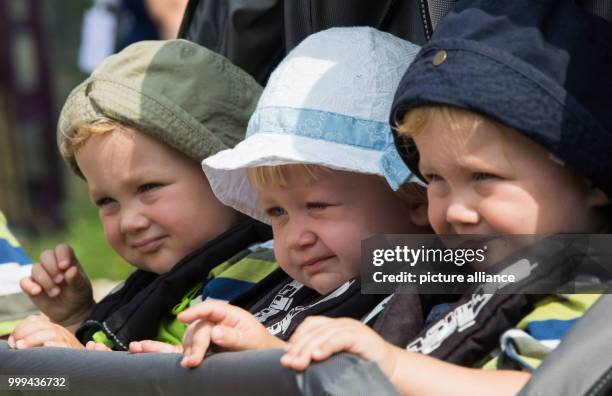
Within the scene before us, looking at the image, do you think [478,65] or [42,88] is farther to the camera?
[42,88]

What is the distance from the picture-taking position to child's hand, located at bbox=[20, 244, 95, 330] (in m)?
3.08

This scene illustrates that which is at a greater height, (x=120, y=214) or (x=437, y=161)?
(x=437, y=161)

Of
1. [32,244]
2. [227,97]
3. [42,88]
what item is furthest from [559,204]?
[42,88]

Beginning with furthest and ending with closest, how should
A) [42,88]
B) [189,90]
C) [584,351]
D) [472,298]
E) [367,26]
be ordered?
1. [42,88]
2. [189,90]
3. [367,26]
4. [472,298]
5. [584,351]

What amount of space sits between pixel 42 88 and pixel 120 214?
17.3 feet

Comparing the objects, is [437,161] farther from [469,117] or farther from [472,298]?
[472,298]

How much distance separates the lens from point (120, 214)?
2.96m

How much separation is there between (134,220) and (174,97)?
11.4 inches

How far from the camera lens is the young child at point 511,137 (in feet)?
6.29

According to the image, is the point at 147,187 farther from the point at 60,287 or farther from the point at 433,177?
the point at 433,177

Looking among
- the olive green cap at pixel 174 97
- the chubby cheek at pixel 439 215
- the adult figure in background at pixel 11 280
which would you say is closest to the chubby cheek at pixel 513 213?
the chubby cheek at pixel 439 215

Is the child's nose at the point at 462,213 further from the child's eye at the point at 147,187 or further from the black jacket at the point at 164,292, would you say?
the child's eye at the point at 147,187

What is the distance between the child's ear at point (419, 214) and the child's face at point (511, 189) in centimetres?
37

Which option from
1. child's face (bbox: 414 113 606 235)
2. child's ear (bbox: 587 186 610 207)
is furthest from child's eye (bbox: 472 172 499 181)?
child's ear (bbox: 587 186 610 207)
